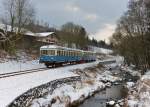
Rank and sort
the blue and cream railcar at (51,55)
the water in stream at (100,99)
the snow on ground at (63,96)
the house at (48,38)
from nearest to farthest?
the snow on ground at (63,96) → the water in stream at (100,99) → the blue and cream railcar at (51,55) → the house at (48,38)

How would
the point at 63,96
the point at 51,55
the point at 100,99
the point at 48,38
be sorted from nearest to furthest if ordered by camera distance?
1. the point at 63,96
2. the point at 100,99
3. the point at 51,55
4. the point at 48,38

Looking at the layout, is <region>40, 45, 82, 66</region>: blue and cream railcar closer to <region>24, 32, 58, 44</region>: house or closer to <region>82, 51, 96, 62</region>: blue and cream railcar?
<region>82, 51, 96, 62</region>: blue and cream railcar

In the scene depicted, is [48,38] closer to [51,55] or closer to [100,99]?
[51,55]

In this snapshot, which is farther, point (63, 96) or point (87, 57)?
point (87, 57)

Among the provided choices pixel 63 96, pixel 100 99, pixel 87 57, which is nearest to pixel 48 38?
pixel 87 57

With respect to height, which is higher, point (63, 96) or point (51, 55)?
point (51, 55)

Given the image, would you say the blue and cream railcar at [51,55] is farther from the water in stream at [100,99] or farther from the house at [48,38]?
the house at [48,38]

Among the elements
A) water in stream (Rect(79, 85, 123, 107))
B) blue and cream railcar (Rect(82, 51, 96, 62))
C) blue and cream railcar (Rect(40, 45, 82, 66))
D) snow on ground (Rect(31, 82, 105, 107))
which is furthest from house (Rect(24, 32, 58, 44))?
snow on ground (Rect(31, 82, 105, 107))

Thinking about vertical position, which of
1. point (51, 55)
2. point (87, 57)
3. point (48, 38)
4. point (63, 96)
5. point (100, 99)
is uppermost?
point (48, 38)

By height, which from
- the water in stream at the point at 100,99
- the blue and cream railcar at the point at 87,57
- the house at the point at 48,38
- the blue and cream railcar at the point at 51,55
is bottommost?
the water in stream at the point at 100,99

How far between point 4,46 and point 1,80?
3007 cm

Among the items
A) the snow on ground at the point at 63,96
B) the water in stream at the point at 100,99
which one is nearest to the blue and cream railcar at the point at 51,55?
the snow on ground at the point at 63,96

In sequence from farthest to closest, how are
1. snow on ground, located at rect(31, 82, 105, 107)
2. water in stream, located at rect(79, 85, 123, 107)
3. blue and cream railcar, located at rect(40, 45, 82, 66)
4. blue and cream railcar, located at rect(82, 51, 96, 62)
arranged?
blue and cream railcar, located at rect(82, 51, 96, 62), blue and cream railcar, located at rect(40, 45, 82, 66), water in stream, located at rect(79, 85, 123, 107), snow on ground, located at rect(31, 82, 105, 107)

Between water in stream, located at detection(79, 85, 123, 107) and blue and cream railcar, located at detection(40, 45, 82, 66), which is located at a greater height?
blue and cream railcar, located at detection(40, 45, 82, 66)
